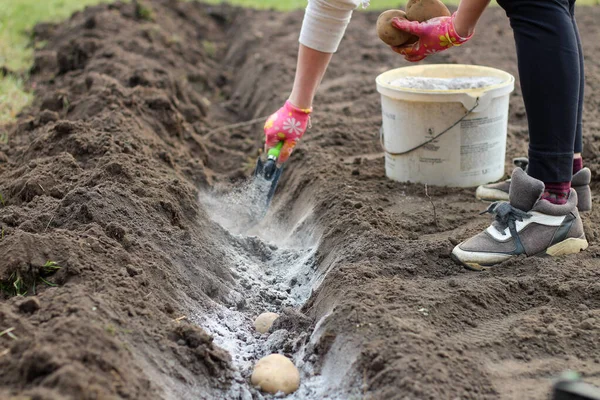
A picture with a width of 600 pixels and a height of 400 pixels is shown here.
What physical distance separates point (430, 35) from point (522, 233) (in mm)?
937

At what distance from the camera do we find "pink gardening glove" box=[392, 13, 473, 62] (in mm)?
3027

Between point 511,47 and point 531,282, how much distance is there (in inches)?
178

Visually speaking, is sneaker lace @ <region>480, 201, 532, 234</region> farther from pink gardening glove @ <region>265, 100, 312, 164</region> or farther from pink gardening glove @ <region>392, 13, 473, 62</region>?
pink gardening glove @ <region>265, 100, 312, 164</region>

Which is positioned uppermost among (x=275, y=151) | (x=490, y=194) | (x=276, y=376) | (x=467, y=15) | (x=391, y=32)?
(x=467, y=15)

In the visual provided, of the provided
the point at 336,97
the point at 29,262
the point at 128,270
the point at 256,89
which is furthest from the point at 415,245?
the point at 256,89

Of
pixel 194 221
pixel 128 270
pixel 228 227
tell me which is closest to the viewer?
pixel 128 270

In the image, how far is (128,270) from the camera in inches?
108

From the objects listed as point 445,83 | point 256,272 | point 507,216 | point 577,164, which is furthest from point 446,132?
point 256,272

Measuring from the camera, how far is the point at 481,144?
3881 mm

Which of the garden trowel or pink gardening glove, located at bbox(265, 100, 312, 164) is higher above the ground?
pink gardening glove, located at bbox(265, 100, 312, 164)

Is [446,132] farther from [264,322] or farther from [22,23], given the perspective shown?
[22,23]

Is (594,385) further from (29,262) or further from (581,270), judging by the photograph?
(29,262)

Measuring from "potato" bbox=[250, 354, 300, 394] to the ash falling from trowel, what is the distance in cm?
4

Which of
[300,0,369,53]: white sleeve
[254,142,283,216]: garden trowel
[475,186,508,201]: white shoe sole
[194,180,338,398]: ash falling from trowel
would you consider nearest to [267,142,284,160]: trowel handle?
[254,142,283,216]: garden trowel
